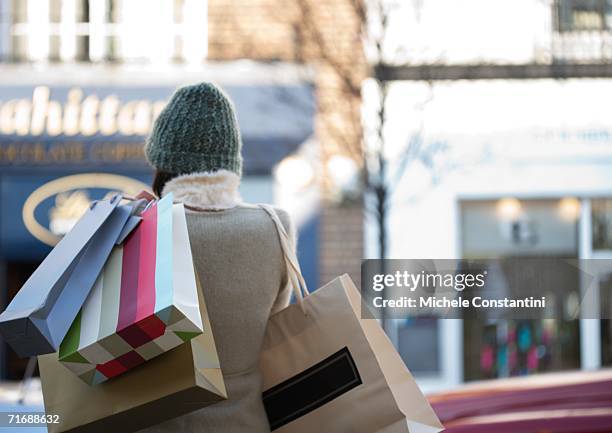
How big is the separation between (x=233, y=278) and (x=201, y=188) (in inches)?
9.0

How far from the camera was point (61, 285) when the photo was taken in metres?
1.98

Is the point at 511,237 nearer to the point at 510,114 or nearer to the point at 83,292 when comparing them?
the point at 510,114

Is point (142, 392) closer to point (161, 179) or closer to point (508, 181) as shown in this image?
point (161, 179)

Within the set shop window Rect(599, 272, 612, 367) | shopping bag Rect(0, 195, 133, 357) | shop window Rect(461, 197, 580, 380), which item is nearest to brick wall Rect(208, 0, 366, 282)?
shop window Rect(461, 197, 580, 380)

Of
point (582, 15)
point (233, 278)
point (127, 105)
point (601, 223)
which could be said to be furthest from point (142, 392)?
point (601, 223)

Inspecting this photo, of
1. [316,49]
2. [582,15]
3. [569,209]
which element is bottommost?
[569,209]

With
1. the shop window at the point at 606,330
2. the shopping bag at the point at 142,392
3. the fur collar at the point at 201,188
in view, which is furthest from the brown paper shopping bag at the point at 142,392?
the shop window at the point at 606,330

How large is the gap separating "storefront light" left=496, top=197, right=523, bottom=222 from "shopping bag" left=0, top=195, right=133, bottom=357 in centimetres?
918

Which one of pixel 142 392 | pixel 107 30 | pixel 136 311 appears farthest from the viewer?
pixel 107 30

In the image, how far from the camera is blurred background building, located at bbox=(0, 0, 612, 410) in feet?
35.6

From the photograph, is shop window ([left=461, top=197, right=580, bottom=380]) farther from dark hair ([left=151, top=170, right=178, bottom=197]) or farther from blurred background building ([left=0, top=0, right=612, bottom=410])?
dark hair ([left=151, top=170, right=178, bottom=197])

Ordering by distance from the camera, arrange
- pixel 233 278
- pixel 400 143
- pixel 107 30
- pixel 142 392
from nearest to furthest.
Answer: pixel 142 392
pixel 233 278
pixel 400 143
pixel 107 30

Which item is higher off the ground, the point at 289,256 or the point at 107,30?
the point at 107,30

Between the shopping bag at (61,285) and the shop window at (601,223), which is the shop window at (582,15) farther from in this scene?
the shopping bag at (61,285)
